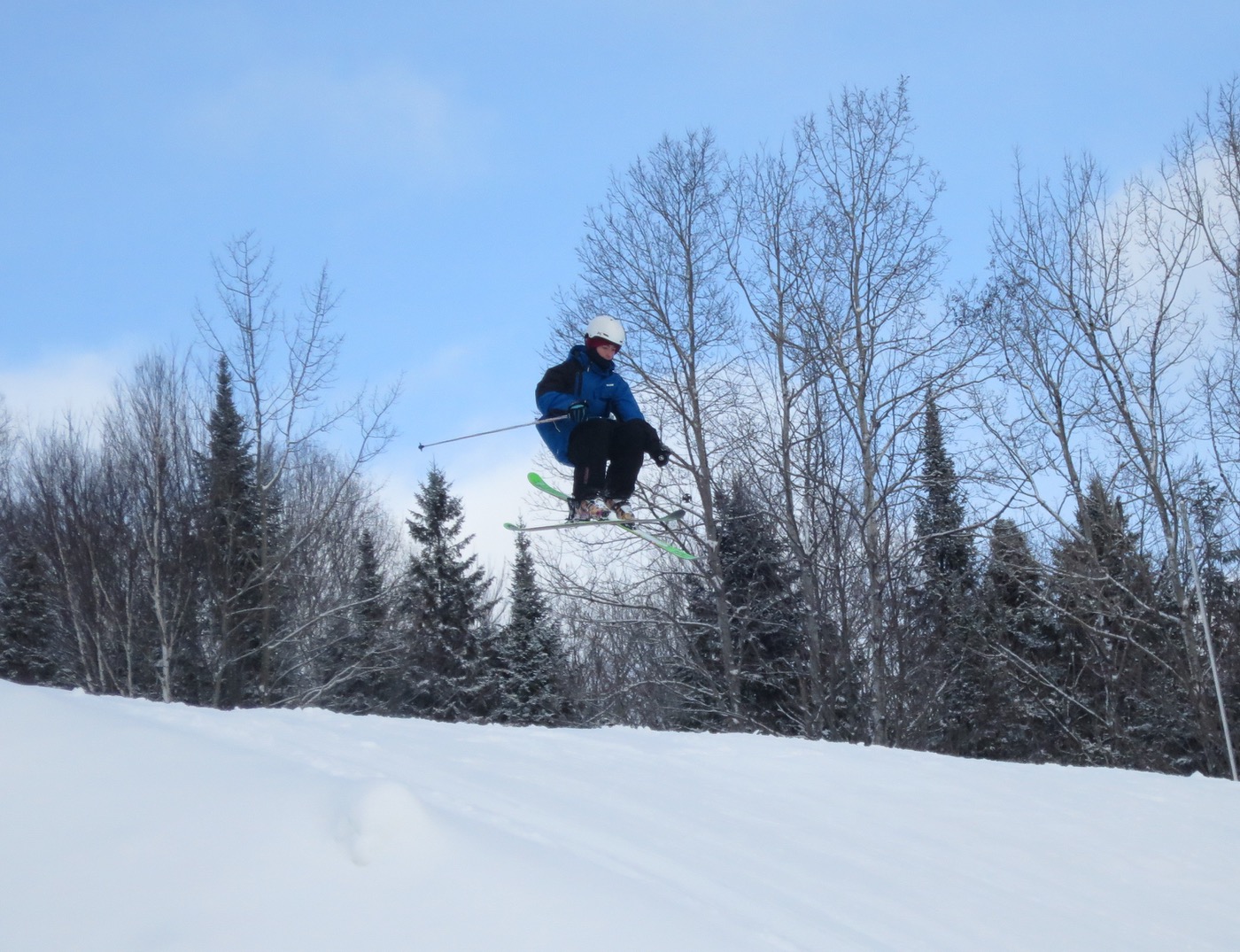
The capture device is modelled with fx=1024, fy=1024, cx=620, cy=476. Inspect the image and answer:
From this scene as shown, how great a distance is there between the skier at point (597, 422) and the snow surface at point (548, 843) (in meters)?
1.86

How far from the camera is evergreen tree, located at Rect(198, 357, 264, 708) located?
20.0 m

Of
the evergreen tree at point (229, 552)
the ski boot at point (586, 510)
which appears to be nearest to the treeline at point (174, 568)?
the evergreen tree at point (229, 552)

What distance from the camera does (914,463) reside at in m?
16.8

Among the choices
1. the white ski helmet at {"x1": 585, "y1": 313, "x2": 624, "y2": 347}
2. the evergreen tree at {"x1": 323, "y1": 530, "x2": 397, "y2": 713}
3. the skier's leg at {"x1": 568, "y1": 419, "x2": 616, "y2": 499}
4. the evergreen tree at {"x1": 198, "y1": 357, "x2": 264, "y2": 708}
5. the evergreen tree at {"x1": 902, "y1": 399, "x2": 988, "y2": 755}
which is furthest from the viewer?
the evergreen tree at {"x1": 323, "y1": 530, "x2": 397, "y2": 713}

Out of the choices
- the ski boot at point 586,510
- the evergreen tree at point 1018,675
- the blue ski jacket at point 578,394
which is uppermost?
the blue ski jacket at point 578,394

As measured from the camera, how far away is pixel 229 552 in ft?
65.2

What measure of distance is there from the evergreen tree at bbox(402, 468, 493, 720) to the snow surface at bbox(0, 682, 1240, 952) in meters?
21.5

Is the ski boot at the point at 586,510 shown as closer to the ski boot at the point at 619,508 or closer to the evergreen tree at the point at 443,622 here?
the ski boot at the point at 619,508

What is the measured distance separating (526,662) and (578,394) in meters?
21.4

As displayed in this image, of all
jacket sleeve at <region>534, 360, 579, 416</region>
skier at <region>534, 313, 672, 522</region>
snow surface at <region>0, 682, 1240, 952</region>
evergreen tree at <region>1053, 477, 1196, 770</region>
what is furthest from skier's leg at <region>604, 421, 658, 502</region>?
evergreen tree at <region>1053, 477, 1196, 770</region>

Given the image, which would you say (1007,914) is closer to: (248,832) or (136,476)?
(248,832)

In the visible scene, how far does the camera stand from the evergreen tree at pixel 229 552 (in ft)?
65.5

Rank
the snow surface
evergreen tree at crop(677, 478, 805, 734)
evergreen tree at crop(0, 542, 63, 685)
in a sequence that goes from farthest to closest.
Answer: evergreen tree at crop(0, 542, 63, 685)
evergreen tree at crop(677, 478, 805, 734)
the snow surface

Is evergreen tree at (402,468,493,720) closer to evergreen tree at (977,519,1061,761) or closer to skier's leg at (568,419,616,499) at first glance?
evergreen tree at (977,519,1061,761)
